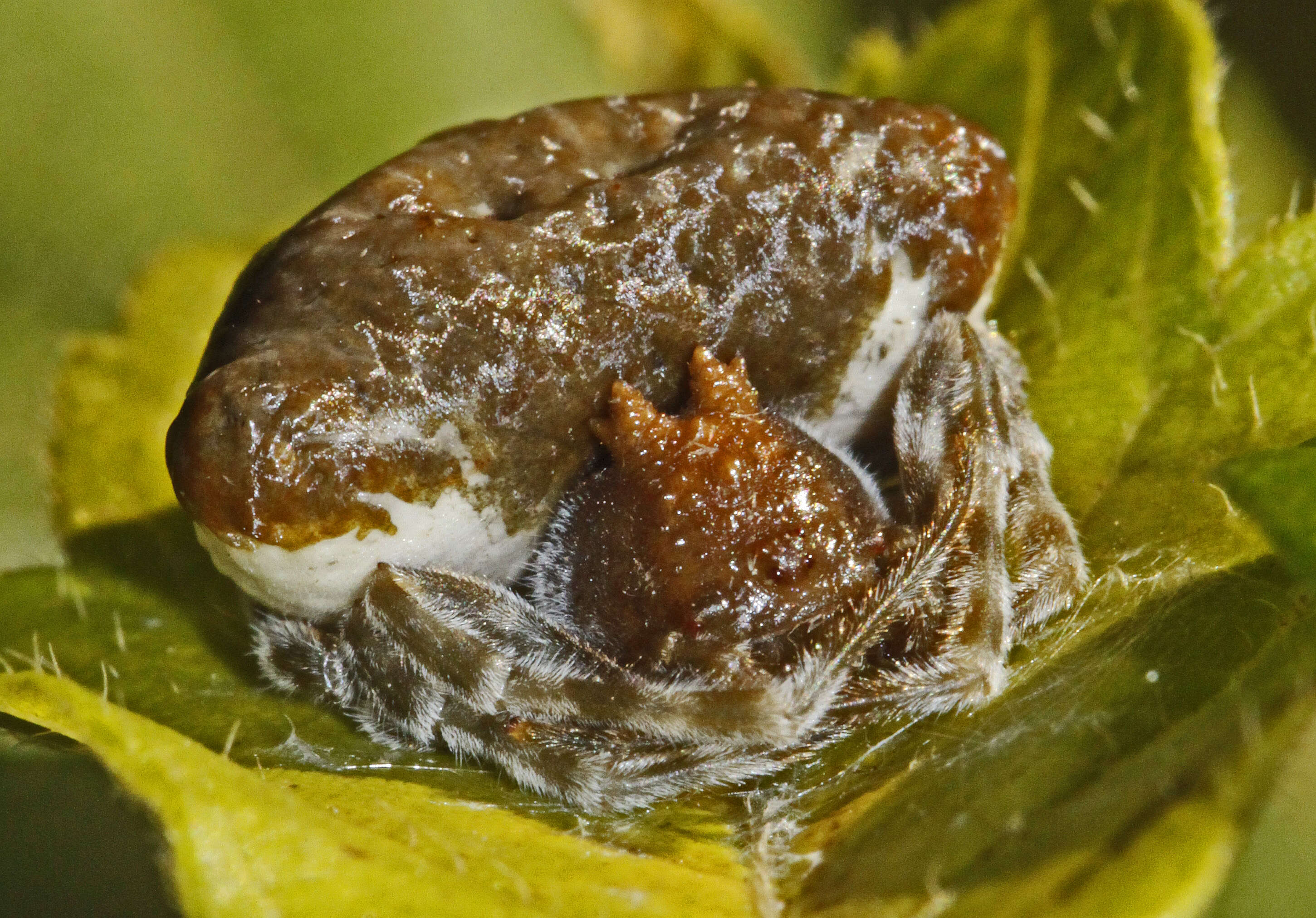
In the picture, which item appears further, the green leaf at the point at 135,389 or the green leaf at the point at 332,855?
the green leaf at the point at 135,389

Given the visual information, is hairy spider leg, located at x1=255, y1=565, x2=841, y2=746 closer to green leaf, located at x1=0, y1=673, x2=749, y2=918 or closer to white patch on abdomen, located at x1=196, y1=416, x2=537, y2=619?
white patch on abdomen, located at x1=196, y1=416, x2=537, y2=619

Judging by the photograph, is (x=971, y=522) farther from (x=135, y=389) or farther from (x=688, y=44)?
(x=688, y=44)

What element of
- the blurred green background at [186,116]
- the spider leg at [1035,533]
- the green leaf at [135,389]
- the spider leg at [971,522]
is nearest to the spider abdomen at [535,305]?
the spider leg at [971,522]

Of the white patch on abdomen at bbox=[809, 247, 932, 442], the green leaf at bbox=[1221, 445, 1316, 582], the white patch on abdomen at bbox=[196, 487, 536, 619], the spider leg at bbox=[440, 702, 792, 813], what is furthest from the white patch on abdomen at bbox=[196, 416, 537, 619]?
the green leaf at bbox=[1221, 445, 1316, 582]

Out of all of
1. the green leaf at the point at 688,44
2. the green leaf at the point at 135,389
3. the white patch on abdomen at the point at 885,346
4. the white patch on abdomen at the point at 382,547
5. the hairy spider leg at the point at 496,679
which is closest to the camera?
the hairy spider leg at the point at 496,679

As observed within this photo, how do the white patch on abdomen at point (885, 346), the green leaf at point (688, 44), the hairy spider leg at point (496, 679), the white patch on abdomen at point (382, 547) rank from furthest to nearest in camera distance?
the green leaf at point (688, 44) < the white patch on abdomen at point (885, 346) < the white patch on abdomen at point (382, 547) < the hairy spider leg at point (496, 679)

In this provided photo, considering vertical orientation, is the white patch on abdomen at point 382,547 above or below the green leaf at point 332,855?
above

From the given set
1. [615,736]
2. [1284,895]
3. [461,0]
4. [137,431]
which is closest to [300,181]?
[461,0]

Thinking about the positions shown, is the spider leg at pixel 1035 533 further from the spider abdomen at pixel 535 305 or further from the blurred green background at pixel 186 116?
the blurred green background at pixel 186 116
